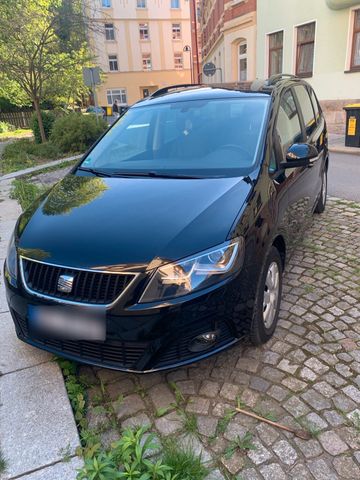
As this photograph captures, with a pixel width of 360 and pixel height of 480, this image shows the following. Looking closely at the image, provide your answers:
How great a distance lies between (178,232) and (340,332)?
1522 mm

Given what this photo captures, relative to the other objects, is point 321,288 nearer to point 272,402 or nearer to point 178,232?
point 272,402

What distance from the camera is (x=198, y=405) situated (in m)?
2.30

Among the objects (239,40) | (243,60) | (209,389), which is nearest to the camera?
(209,389)

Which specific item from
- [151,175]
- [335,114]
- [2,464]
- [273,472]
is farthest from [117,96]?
[273,472]

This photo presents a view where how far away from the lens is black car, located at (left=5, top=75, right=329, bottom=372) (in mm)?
2064

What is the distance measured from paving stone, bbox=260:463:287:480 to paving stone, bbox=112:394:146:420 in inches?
29.9

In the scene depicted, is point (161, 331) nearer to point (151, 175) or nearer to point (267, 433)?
point (267, 433)

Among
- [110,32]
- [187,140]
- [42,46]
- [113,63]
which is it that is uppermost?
[110,32]

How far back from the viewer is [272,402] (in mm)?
2283

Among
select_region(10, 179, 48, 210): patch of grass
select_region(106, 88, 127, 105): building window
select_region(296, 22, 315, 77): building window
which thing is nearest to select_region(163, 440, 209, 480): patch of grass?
select_region(10, 179, 48, 210): patch of grass

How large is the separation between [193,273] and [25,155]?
12.0 m

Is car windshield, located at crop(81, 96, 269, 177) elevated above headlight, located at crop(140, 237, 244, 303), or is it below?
above

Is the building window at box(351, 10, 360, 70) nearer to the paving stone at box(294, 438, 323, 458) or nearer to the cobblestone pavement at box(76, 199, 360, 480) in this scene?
the cobblestone pavement at box(76, 199, 360, 480)

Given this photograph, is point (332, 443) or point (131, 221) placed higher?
point (131, 221)
